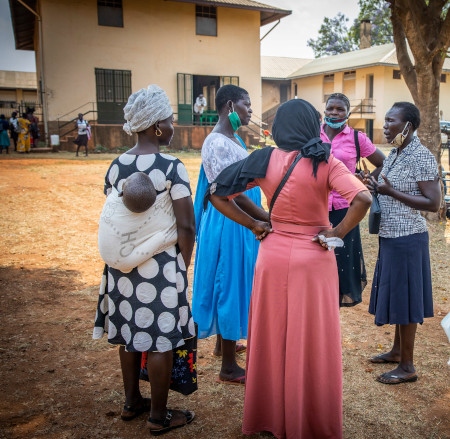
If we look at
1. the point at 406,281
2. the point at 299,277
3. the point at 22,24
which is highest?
the point at 22,24

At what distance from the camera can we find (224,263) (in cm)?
338

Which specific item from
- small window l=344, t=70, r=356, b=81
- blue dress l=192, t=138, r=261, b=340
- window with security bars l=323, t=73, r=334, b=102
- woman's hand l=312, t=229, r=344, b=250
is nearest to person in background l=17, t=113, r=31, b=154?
blue dress l=192, t=138, r=261, b=340

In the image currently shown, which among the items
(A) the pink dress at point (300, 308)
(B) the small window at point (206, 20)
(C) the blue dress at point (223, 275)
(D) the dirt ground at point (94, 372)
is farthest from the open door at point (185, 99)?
(A) the pink dress at point (300, 308)

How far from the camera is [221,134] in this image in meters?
3.43

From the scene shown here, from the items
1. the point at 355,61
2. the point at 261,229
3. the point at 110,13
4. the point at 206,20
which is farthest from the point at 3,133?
the point at 355,61

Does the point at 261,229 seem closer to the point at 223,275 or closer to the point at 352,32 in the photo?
the point at 223,275

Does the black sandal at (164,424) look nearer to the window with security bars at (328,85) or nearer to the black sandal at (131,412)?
the black sandal at (131,412)

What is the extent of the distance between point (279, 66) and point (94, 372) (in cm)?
3677

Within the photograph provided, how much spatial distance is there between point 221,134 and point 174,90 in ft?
67.3

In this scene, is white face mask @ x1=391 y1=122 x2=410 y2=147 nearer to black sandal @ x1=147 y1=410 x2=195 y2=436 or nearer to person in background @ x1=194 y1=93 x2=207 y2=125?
black sandal @ x1=147 y1=410 x2=195 y2=436

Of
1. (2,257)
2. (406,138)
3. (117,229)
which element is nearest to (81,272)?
(2,257)

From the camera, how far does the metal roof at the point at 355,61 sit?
94.0 feet

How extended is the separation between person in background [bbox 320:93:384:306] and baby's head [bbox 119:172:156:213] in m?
1.78

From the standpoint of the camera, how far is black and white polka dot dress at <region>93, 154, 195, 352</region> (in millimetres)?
2605
